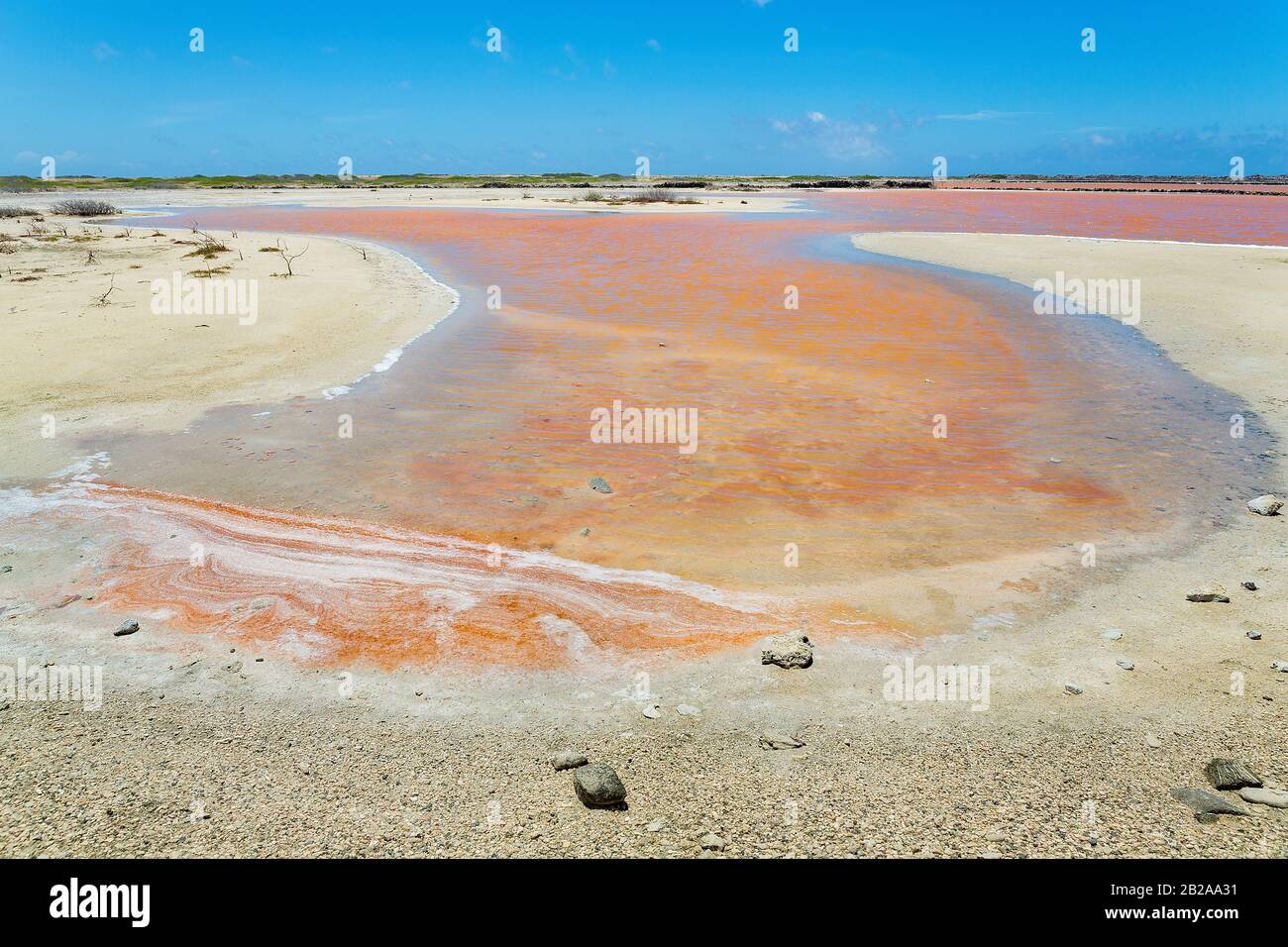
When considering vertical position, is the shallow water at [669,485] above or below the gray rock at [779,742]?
above

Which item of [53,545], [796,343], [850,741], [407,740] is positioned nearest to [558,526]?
[407,740]

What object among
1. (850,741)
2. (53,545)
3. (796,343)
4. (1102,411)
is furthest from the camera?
(796,343)

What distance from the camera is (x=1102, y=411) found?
1004 centimetres

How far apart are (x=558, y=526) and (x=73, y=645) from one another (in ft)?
11.7

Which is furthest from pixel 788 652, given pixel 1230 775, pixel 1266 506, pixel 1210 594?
pixel 1266 506

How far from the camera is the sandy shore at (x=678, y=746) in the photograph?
3.38m

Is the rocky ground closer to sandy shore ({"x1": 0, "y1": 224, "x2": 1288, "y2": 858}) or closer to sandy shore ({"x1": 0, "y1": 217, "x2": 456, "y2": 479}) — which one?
sandy shore ({"x1": 0, "y1": 224, "x2": 1288, "y2": 858})

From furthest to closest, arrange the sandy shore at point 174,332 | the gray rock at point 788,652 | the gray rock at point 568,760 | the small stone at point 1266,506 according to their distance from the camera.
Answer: the sandy shore at point 174,332
the small stone at point 1266,506
the gray rock at point 788,652
the gray rock at point 568,760

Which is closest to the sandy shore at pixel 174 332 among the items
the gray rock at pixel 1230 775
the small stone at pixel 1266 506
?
the gray rock at pixel 1230 775

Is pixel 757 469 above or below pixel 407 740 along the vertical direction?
above

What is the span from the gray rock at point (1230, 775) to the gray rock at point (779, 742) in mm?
1982

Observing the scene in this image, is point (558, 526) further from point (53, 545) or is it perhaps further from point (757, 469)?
point (53, 545)

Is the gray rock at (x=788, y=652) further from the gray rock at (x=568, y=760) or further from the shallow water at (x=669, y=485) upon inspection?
the gray rock at (x=568, y=760)

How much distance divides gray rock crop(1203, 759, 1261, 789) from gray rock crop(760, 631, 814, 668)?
6.77 ft
